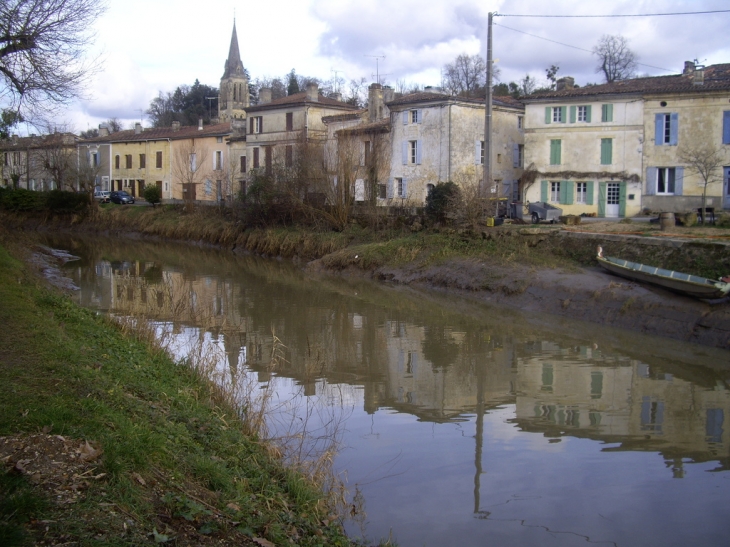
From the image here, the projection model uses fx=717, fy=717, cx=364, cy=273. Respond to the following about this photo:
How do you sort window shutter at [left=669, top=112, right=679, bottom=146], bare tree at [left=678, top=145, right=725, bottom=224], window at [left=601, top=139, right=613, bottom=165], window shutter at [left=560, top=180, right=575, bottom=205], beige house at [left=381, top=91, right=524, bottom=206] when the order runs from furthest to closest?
beige house at [left=381, top=91, right=524, bottom=206] < window shutter at [left=560, top=180, right=575, bottom=205] < window at [left=601, top=139, right=613, bottom=165] < window shutter at [left=669, top=112, right=679, bottom=146] < bare tree at [left=678, top=145, right=725, bottom=224]

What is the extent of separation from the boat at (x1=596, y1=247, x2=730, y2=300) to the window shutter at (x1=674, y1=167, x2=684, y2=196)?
14545mm

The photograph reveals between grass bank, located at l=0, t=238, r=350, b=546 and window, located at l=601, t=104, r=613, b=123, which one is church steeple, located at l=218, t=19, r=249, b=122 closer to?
window, located at l=601, t=104, r=613, b=123

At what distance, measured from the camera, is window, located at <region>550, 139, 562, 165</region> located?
128 ft

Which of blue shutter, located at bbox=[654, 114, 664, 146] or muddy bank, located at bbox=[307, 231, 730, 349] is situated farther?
blue shutter, located at bbox=[654, 114, 664, 146]

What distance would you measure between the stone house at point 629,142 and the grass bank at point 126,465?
31.9 metres

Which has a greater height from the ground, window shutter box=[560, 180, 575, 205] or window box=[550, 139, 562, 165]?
window box=[550, 139, 562, 165]

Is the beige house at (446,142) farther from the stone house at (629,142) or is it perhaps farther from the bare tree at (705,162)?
the bare tree at (705,162)

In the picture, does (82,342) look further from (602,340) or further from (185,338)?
(602,340)

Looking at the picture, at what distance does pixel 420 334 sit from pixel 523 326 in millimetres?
3455

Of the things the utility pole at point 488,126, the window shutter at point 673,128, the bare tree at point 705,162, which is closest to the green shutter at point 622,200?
the window shutter at point 673,128

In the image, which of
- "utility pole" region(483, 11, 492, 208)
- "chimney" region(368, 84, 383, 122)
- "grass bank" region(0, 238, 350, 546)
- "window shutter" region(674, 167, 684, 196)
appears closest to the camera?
"grass bank" region(0, 238, 350, 546)

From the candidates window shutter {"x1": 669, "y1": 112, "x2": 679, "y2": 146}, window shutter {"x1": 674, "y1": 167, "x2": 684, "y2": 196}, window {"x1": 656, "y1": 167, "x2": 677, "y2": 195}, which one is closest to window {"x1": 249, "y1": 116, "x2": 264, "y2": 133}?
window {"x1": 656, "y1": 167, "x2": 677, "y2": 195}

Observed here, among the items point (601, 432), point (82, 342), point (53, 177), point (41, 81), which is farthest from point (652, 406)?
point (53, 177)

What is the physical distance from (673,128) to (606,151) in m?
3.40
